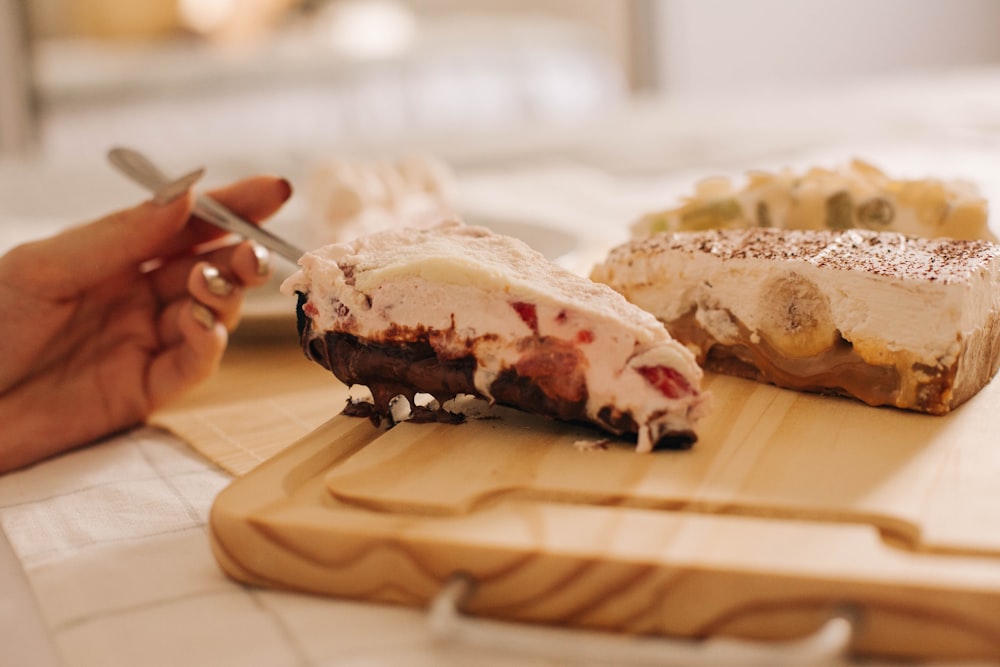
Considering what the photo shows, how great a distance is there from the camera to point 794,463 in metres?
1.06

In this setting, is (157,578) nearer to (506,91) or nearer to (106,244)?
(106,244)

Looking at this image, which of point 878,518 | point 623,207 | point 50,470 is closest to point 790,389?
point 878,518

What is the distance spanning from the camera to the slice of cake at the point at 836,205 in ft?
5.27

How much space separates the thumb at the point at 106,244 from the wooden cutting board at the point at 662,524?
18.8 inches

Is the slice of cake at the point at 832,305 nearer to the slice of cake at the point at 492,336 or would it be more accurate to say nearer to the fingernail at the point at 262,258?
the slice of cake at the point at 492,336

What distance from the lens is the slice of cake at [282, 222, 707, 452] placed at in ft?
3.61

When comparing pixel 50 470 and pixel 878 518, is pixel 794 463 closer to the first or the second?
pixel 878 518

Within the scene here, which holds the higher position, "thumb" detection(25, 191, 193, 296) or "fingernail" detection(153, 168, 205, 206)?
"fingernail" detection(153, 168, 205, 206)

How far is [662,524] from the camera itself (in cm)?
92

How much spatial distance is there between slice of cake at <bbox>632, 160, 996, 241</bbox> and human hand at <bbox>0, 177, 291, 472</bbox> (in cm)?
70

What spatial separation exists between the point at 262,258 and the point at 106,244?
223 mm

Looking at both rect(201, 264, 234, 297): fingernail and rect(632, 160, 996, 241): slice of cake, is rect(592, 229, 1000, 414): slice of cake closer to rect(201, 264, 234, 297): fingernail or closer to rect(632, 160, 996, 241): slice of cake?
rect(632, 160, 996, 241): slice of cake

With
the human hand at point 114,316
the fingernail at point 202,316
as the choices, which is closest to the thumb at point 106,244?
the human hand at point 114,316

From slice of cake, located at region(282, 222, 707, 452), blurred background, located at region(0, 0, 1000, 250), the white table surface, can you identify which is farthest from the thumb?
blurred background, located at region(0, 0, 1000, 250)
